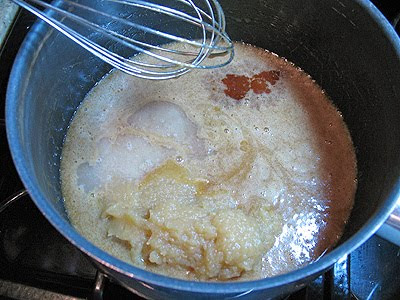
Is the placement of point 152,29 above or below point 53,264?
above

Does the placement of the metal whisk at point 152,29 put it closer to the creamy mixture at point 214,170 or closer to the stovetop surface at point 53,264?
the creamy mixture at point 214,170

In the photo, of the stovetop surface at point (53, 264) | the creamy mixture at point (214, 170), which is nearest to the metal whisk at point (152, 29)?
the creamy mixture at point (214, 170)

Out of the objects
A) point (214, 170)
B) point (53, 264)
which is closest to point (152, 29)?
point (214, 170)

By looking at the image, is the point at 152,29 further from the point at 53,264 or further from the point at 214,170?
the point at 53,264

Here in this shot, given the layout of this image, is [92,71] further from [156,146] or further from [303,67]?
[303,67]

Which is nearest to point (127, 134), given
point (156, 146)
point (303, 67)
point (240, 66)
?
point (156, 146)
